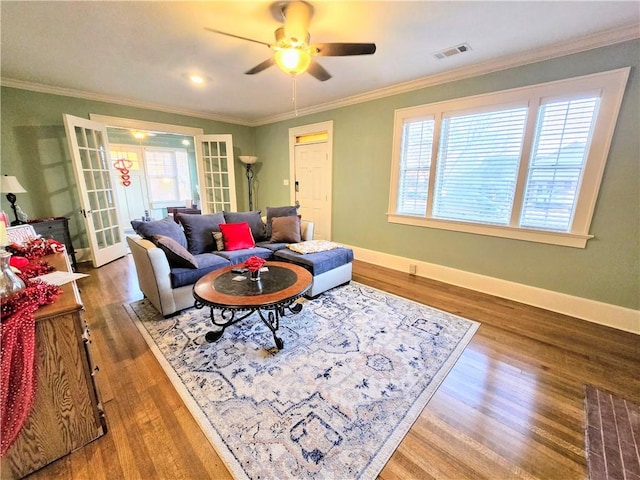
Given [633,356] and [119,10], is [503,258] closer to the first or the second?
[633,356]

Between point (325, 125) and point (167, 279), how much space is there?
11.3ft

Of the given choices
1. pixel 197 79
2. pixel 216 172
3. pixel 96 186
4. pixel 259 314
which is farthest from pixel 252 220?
pixel 96 186

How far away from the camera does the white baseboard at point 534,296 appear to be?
2.39 meters

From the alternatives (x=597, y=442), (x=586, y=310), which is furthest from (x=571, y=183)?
(x=597, y=442)

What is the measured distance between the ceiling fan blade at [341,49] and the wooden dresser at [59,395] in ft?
7.22

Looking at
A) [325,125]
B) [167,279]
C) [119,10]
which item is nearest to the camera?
[119,10]

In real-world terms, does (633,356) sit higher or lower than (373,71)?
lower

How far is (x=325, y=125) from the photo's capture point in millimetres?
4414

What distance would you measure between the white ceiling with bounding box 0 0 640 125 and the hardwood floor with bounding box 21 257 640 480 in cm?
256

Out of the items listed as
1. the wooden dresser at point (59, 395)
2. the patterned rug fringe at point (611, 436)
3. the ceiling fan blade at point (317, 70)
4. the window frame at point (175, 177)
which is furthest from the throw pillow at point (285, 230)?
the window frame at point (175, 177)

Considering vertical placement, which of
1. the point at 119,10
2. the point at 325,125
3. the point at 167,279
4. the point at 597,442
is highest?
the point at 119,10

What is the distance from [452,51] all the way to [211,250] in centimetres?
340

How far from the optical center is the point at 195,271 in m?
2.58

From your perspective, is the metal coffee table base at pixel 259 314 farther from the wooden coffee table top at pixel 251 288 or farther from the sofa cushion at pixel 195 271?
the sofa cushion at pixel 195 271
